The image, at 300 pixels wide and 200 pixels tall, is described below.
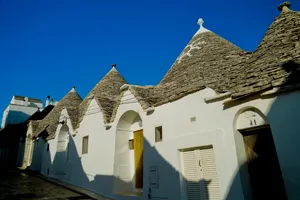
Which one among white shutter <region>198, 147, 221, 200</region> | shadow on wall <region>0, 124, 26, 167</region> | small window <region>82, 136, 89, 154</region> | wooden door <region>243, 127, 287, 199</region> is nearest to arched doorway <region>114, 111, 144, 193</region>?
Answer: small window <region>82, 136, 89, 154</region>

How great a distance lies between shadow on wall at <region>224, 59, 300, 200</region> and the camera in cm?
486

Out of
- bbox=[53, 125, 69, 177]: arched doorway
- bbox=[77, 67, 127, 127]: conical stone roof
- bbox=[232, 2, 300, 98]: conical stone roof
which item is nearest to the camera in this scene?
bbox=[232, 2, 300, 98]: conical stone roof

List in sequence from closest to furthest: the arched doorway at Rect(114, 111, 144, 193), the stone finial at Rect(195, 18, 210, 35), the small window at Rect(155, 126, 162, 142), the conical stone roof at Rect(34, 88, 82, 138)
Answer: the small window at Rect(155, 126, 162, 142) → the arched doorway at Rect(114, 111, 144, 193) → the stone finial at Rect(195, 18, 210, 35) → the conical stone roof at Rect(34, 88, 82, 138)

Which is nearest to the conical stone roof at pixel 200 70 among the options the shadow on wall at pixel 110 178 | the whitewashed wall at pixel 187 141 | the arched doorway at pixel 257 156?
the whitewashed wall at pixel 187 141

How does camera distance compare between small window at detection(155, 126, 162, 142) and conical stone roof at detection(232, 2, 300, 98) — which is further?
small window at detection(155, 126, 162, 142)

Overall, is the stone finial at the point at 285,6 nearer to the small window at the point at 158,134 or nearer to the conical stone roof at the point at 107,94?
the small window at the point at 158,134

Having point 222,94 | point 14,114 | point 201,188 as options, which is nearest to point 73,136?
point 201,188

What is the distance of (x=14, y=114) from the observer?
31594 millimetres

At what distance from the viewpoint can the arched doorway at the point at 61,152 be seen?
13452mm

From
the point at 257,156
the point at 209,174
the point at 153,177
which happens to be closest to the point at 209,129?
the point at 209,174

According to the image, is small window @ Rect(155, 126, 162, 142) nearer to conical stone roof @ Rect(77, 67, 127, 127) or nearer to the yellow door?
the yellow door

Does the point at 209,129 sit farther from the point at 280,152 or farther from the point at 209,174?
the point at 280,152

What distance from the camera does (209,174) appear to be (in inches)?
256

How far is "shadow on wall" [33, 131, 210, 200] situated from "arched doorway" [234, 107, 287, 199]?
1.31 meters
